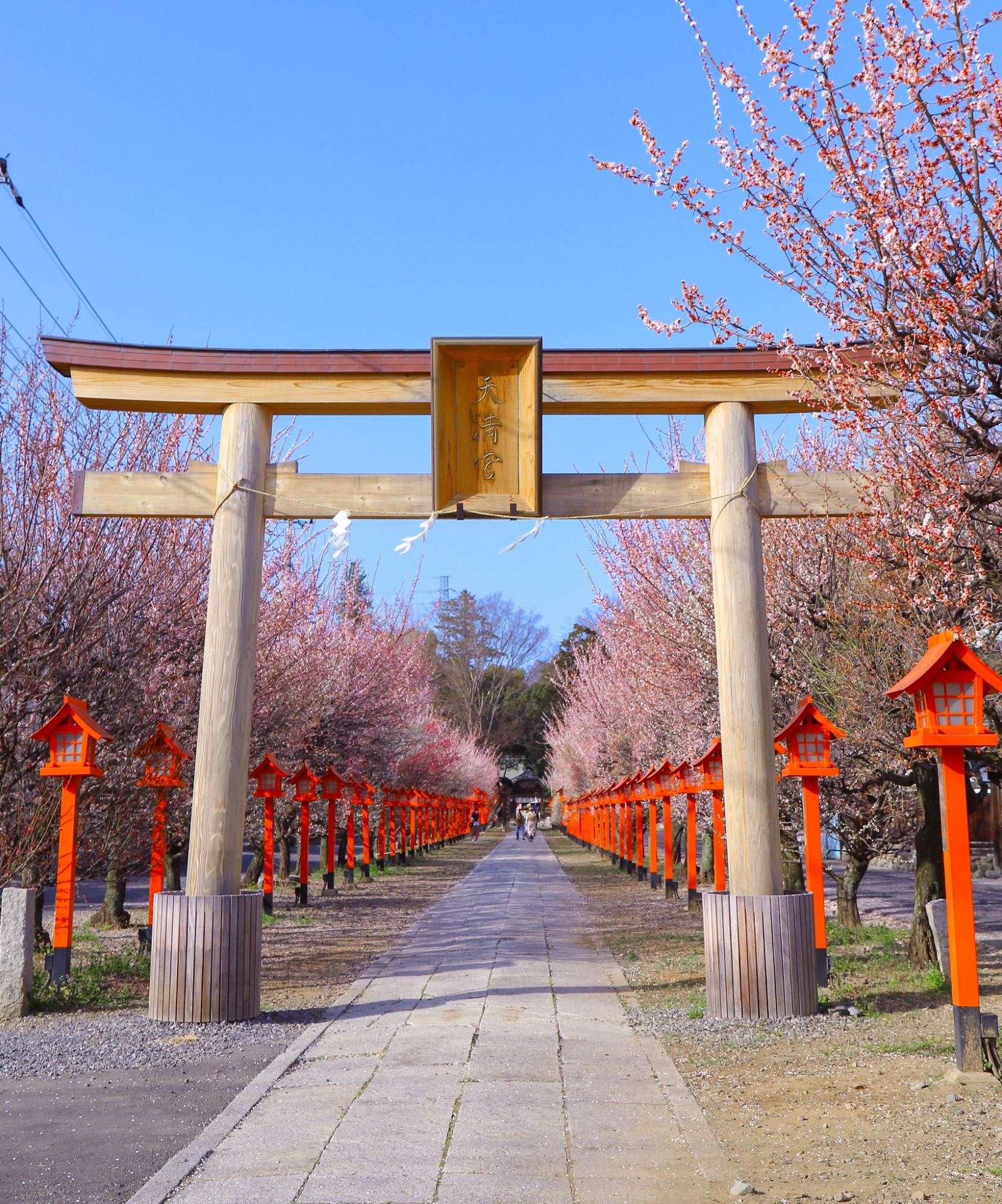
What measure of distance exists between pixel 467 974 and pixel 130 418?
21.5 feet


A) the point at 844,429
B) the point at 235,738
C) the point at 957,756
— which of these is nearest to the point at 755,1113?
the point at 957,756

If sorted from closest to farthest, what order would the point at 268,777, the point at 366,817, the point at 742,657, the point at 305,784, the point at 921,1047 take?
the point at 921,1047 < the point at 742,657 < the point at 268,777 < the point at 305,784 < the point at 366,817

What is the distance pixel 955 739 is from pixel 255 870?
691 inches

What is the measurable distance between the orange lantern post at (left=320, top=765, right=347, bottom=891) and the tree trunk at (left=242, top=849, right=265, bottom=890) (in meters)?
1.25

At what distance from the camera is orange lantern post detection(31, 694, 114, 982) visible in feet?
28.7

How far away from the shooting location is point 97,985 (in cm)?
921

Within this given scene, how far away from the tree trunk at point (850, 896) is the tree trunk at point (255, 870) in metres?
10.8

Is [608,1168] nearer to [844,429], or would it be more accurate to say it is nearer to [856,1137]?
[856,1137]

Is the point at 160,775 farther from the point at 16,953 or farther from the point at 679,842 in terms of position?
the point at 679,842

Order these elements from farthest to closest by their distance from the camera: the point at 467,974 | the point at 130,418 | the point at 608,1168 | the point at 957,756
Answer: the point at 130,418 < the point at 467,974 < the point at 957,756 < the point at 608,1168

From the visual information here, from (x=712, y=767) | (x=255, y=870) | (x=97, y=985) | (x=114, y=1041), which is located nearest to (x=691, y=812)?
(x=712, y=767)

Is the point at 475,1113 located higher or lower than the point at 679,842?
lower

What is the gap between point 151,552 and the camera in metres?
11.8

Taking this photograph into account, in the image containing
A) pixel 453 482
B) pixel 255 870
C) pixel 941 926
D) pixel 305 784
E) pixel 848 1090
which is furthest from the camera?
pixel 255 870
